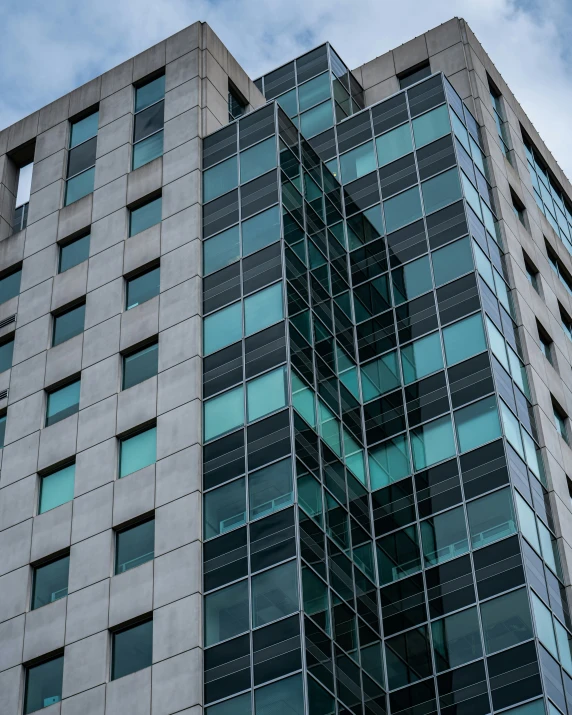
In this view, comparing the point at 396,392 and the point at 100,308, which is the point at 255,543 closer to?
the point at 396,392

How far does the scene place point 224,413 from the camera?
4669 cm

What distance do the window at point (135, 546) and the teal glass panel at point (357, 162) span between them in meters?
21.3

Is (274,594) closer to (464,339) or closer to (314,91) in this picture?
(464,339)

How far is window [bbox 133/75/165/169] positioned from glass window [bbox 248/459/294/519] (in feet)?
62.3

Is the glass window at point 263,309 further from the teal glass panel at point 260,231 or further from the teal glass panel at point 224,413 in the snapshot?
the teal glass panel at point 224,413

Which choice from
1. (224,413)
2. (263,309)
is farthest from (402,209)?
(224,413)

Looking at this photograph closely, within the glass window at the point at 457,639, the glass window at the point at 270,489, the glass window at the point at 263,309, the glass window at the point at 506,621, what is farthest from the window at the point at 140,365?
the glass window at the point at 506,621

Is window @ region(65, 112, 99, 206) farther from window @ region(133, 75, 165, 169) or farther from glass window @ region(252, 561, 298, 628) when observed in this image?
glass window @ region(252, 561, 298, 628)

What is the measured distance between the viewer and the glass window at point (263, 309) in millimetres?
48156

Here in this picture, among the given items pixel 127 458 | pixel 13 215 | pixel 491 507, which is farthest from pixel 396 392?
pixel 13 215

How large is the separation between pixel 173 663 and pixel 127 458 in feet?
30.7

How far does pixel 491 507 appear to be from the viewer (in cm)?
4588

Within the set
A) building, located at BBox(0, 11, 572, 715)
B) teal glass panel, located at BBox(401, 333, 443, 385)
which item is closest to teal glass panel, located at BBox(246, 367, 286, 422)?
building, located at BBox(0, 11, 572, 715)

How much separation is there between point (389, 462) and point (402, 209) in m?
12.8
